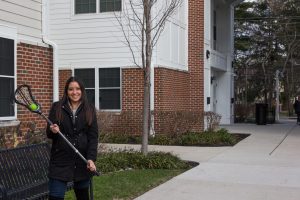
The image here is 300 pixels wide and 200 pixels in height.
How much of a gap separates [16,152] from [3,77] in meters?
3.30

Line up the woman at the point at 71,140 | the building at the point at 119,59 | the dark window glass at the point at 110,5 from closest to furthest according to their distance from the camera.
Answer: the woman at the point at 71,140 < the building at the point at 119,59 < the dark window glass at the point at 110,5

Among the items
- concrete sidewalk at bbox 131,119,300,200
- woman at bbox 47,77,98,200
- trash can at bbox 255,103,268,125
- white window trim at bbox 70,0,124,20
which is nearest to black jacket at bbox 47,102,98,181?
woman at bbox 47,77,98,200

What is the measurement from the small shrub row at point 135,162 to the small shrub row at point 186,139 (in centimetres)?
469

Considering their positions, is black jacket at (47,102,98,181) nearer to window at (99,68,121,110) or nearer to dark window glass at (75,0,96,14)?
window at (99,68,121,110)

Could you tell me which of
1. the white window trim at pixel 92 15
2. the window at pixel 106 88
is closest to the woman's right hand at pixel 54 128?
the window at pixel 106 88

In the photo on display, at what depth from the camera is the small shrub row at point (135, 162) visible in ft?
34.4

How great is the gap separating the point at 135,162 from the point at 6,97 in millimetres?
3025

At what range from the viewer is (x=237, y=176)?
9.84m

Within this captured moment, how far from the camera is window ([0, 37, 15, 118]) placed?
9320 millimetres

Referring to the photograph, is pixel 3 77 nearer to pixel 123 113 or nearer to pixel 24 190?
pixel 24 190

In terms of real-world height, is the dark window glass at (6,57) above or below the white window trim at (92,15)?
below

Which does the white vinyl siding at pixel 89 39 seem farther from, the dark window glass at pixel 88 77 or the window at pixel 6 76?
the window at pixel 6 76

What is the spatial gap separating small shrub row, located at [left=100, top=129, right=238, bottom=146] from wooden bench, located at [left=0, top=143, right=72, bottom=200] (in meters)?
8.78

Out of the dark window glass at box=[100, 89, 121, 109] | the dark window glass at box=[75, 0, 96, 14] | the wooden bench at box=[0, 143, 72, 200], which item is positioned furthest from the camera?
the dark window glass at box=[75, 0, 96, 14]
